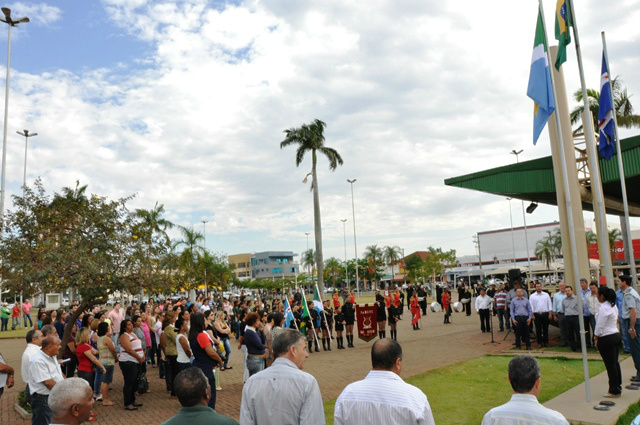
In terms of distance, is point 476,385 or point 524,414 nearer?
point 524,414

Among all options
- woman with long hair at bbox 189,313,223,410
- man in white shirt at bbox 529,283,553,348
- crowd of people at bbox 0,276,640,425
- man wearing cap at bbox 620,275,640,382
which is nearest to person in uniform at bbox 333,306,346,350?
crowd of people at bbox 0,276,640,425

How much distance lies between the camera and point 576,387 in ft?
29.3

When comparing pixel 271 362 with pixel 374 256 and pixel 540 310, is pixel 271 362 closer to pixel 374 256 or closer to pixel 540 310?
pixel 540 310

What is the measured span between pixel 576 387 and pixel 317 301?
401 inches

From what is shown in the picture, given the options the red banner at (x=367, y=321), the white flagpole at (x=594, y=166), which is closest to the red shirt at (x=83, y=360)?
the red banner at (x=367, y=321)

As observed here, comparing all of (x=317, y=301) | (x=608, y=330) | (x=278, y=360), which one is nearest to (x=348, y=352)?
(x=317, y=301)

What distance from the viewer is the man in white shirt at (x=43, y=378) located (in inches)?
241

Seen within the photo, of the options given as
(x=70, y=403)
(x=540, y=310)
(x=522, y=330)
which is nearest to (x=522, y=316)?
(x=522, y=330)

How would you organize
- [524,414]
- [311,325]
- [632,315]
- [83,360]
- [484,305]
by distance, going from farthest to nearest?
[484,305] → [311,325] → [83,360] → [632,315] → [524,414]

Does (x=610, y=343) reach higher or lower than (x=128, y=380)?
higher

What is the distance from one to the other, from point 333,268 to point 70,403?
97.2 meters

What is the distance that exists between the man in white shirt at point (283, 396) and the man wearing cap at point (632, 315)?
7076mm

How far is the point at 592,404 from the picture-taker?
7688 mm

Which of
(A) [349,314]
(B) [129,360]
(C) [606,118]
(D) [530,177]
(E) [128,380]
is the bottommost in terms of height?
(E) [128,380]
